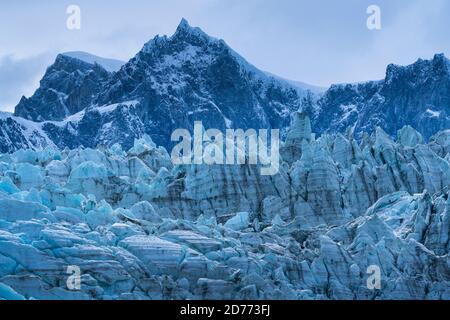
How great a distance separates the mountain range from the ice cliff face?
5152 centimetres

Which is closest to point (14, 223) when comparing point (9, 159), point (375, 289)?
point (375, 289)

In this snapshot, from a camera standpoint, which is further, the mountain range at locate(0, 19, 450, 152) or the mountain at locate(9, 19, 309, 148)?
the mountain at locate(9, 19, 309, 148)

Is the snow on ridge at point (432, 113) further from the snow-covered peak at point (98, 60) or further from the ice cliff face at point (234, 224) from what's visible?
the ice cliff face at point (234, 224)

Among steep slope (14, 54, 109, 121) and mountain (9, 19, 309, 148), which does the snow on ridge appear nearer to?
mountain (9, 19, 309, 148)

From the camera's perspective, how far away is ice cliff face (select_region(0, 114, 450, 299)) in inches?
1889

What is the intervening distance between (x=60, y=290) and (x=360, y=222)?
61.1ft

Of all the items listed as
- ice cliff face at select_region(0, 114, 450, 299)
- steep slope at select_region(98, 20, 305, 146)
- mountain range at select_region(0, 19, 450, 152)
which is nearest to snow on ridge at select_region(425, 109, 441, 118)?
mountain range at select_region(0, 19, 450, 152)

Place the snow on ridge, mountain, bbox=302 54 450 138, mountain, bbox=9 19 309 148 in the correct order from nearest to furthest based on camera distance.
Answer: the snow on ridge, mountain, bbox=302 54 450 138, mountain, bbox=9 19 309 148

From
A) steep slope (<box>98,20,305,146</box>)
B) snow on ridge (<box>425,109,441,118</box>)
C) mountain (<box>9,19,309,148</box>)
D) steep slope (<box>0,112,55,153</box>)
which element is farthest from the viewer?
steep slope (<box>98,20,305,146</box>)

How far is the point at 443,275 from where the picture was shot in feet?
178

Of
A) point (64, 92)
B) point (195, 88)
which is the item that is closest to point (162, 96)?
point (195, 88)

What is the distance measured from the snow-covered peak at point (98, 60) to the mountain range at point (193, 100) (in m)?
2.61

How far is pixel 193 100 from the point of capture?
134 m

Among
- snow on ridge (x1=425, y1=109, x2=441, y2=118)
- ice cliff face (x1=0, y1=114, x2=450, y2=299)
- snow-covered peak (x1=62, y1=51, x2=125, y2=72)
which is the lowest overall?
ice cliff face (x1=0, y1=114, x2=450, y2=299)
